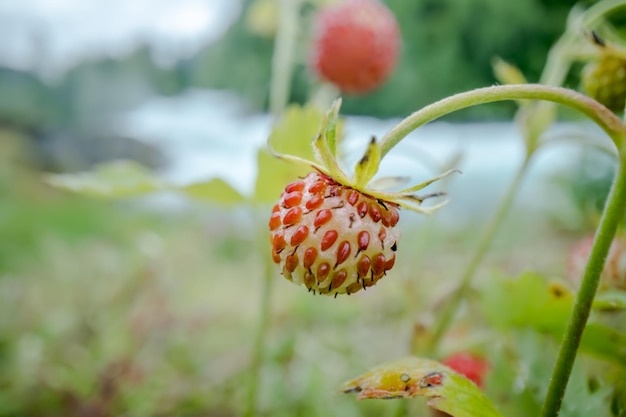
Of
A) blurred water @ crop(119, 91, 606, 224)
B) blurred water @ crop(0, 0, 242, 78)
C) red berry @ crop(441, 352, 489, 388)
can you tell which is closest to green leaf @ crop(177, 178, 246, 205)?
red berry @ crop(441, 352, 489, 388)

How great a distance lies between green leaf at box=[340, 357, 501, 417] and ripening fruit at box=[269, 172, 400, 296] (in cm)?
4

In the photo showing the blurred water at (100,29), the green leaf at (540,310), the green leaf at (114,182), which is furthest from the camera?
the blurred water at (100,29)

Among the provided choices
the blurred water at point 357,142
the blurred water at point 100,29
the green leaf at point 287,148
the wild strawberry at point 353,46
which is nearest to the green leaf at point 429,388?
the green leaf at point 287,148

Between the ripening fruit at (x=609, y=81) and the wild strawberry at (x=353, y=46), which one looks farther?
the wild strawberry at (x=353, y=46)

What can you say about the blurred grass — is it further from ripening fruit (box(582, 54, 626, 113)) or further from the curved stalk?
ripening fruit (box(582, 54, 626, 113))

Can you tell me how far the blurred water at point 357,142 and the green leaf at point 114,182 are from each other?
0.94m

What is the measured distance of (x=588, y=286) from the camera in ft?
0.87

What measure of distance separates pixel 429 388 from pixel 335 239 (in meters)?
0.07

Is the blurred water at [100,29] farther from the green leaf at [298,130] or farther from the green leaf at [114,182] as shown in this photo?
the green leaf at [298,130]

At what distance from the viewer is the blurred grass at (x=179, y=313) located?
84 cm

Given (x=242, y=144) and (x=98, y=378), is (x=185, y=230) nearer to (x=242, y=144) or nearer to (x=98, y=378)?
(x=242, y=144)

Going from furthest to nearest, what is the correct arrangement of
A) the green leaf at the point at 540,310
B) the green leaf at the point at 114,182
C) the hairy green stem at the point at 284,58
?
the hairy green stem at the point at 284,58, the green leaf at the point at 114,182, the green leaf at the point at 540,310

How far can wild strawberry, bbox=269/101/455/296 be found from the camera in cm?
27

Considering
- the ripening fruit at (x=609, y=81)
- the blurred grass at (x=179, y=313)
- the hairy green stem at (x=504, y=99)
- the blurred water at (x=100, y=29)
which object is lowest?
the blurred grass at (x=179, y=313)
